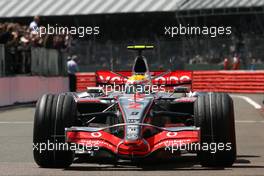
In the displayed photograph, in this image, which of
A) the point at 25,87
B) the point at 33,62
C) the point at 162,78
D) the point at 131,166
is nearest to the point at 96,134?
the point at 131,166

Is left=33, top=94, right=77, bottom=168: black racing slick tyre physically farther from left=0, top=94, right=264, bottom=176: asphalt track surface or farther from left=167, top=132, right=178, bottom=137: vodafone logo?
left=167, top=132, right=178, bottom=137: vodafone logo

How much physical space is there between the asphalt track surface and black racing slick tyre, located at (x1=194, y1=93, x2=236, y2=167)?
5.7 inches

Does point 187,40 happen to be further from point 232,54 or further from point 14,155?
point 14,155

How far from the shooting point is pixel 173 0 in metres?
41.8

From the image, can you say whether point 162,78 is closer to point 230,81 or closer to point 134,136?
point 134,136

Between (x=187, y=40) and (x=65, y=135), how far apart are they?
2724 cm

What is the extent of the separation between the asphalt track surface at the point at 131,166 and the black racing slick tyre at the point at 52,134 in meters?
0.15

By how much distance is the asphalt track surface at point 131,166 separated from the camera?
937 cm

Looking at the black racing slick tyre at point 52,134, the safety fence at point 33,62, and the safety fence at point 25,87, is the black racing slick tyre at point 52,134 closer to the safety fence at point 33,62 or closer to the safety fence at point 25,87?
the safety fence at point 25,87

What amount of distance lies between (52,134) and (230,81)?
76.7ft

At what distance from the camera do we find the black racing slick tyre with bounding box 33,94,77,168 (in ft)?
31.9

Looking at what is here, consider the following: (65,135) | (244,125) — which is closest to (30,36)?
(244,125)

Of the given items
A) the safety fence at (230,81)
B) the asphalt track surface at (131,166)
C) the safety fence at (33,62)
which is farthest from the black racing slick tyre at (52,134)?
the safety fence at (230,81)

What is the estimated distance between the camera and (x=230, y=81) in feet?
107
